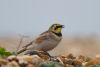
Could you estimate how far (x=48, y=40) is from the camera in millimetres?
15398

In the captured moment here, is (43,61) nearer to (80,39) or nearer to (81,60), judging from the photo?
(81,60)

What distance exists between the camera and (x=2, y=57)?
536 inches

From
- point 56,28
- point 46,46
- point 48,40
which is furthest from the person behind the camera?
point 56,28

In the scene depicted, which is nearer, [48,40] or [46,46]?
[46,46]

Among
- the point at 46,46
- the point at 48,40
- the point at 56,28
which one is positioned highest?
the point at 56,28

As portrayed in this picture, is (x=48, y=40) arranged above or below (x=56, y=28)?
below

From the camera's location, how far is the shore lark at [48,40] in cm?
1513

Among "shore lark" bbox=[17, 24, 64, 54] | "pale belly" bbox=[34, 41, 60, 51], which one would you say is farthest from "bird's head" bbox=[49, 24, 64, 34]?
"pale belly" bbox=[34, 41, 60, 51]

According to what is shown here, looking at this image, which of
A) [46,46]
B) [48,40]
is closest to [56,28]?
[48,40]

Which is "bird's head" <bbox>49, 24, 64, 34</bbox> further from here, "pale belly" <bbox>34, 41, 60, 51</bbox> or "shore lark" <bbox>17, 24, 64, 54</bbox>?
"pale belly" <bbox>34, 41, 60, 51</bbox>

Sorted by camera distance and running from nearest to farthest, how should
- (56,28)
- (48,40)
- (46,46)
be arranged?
(46,46) < (48,40) < (56,28)

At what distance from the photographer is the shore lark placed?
596 inches

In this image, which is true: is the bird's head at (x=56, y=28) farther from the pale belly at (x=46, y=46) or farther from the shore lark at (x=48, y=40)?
the pale belly at (x=46, y=46)

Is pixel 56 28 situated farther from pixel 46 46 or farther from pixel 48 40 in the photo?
pixel 46 46
